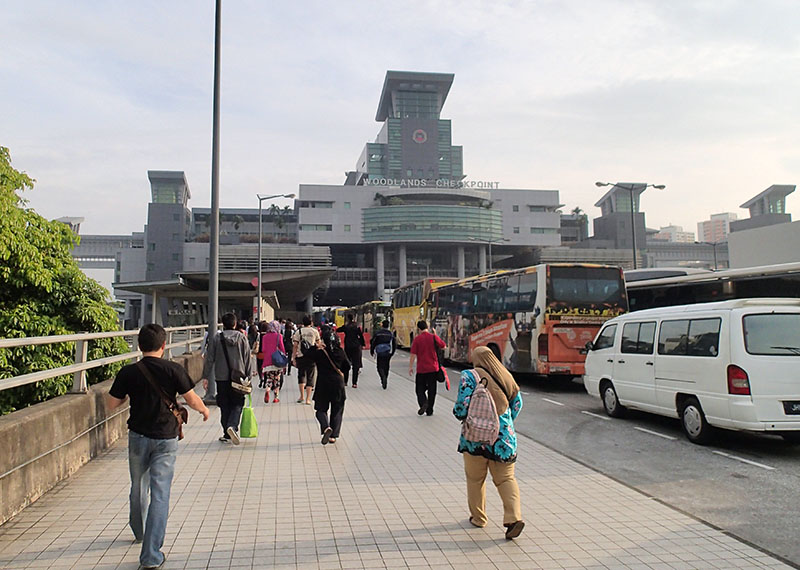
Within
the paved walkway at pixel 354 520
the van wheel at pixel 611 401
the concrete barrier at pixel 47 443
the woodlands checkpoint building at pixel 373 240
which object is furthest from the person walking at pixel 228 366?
the woodlands checkpoint building at pixel 373 240

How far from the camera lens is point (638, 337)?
10805mm

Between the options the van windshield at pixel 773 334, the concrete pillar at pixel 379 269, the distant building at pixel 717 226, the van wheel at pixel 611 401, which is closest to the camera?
the van windshield at pixel 773 334

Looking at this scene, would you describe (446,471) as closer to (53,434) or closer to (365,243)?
(53,434)

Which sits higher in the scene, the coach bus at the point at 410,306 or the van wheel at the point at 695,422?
Result: the coach bus at the point at 410,306

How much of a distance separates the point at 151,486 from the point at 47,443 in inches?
89.9

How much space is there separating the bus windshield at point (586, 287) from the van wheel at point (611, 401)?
450 cm

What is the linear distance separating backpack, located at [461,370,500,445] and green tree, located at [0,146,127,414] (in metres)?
7.11

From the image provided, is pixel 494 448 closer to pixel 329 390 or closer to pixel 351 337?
pixel 329 390

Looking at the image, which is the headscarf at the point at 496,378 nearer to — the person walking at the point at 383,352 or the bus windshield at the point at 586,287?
the bus windshield at the point at 586,287

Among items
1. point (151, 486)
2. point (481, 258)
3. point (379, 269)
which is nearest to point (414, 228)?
point (379, 269)

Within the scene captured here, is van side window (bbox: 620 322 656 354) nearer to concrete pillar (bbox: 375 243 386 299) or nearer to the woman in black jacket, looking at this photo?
the woman in black jacket

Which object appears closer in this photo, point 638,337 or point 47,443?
point 47,443

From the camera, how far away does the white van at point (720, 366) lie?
26.6 feet

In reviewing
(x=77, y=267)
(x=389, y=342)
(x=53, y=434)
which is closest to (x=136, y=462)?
(x=53, y=434)
